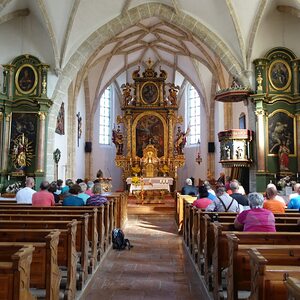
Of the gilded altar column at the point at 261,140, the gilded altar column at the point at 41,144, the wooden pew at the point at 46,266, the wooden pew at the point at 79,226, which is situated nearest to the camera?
the wooden pew at the point at 46,266

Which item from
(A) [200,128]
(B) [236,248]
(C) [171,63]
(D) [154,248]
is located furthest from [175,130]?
(B) [236,248]

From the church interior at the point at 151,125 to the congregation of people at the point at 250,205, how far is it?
0.44m

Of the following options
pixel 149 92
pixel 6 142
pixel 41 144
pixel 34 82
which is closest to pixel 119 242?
pixel 41 144

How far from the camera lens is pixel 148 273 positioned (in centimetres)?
648

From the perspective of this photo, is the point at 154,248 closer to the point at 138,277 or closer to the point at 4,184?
the point at 138,277

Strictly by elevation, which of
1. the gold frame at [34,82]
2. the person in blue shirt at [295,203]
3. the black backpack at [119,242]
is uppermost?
the gold frame at [34,82]

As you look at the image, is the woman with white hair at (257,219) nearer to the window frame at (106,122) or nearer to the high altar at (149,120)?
the high altar at (149,120)

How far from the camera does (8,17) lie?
46.7ft

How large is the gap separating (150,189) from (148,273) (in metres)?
12.9

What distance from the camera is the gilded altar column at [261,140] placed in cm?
1421

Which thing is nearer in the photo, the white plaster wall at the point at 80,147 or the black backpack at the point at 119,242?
the black backpack at the point at 119,242

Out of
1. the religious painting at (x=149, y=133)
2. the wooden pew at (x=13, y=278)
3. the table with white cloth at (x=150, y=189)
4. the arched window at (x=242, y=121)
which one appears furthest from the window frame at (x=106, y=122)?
the wooden pew at (x=13, y=278)

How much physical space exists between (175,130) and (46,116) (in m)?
12.6

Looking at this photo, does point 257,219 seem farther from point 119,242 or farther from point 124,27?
point 124,27
